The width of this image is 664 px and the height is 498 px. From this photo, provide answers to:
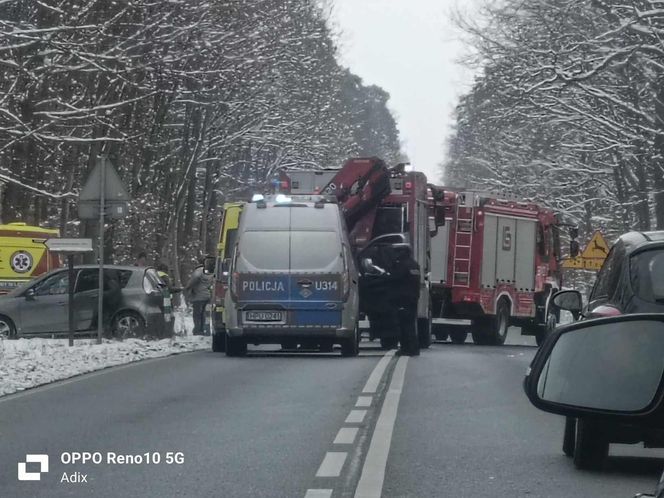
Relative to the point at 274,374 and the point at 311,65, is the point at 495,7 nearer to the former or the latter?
the point at 311,65

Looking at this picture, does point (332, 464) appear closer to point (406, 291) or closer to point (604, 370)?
point (604, 370)

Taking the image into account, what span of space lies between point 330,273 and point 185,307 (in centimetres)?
3231

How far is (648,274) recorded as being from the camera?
27.6 feet

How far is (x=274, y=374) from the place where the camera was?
1895 cm

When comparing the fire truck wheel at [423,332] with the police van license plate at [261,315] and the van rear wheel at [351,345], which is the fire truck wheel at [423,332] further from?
the police van license plate at [261,315]

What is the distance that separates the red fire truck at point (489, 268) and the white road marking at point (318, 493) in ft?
81.2

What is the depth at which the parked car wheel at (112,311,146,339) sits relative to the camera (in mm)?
28672

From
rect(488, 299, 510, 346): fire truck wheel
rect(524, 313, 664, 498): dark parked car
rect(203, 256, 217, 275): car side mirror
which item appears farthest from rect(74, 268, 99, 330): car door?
rect(524, 313, 664, 498): dark parked car

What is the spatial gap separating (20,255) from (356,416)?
19752 mm

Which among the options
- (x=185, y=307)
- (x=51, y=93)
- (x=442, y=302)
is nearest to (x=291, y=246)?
(x=442, y=302)

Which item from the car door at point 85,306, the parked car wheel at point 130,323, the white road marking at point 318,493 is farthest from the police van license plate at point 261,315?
the white road marking at point 318,493

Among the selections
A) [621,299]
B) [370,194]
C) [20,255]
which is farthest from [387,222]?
[621,299]

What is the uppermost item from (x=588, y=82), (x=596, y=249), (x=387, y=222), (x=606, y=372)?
(x=588, y=82)

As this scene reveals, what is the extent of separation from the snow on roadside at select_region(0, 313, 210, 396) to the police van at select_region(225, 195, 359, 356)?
5.17ft
